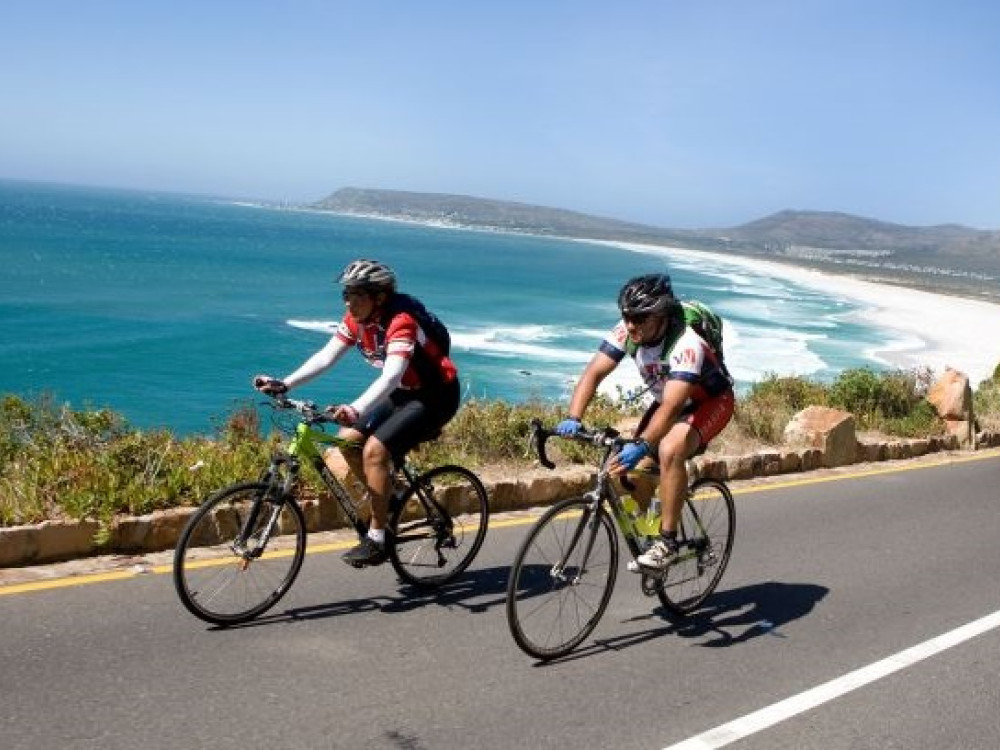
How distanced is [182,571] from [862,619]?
14.8 ft

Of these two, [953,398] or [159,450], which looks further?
[953,398]

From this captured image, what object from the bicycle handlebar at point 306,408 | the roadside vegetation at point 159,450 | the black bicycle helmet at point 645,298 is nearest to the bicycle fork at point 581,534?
the black bicycle helmet at point 645,298

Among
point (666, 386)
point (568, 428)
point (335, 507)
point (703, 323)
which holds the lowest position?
point (335, 507)

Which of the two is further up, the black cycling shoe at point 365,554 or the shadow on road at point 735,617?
the black cycling shoe at point 365,554

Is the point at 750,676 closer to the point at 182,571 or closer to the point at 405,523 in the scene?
the point at 405,523

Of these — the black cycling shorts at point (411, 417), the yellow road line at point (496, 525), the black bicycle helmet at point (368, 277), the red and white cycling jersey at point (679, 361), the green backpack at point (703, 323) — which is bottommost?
the yellow road line at point (496, 525)

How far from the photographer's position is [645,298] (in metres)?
5.43

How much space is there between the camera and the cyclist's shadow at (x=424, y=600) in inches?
224

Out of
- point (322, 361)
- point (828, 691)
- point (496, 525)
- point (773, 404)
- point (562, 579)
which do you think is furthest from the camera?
point (773, 404)

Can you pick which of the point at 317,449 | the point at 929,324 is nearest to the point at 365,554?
the point at 317,449

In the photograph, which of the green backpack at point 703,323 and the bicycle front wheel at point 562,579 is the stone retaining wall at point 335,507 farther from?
the green backpack at point 703,323

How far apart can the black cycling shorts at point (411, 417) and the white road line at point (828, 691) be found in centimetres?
236

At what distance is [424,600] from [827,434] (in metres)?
7.98

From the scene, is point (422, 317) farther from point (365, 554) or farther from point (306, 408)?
point (365, 554)
